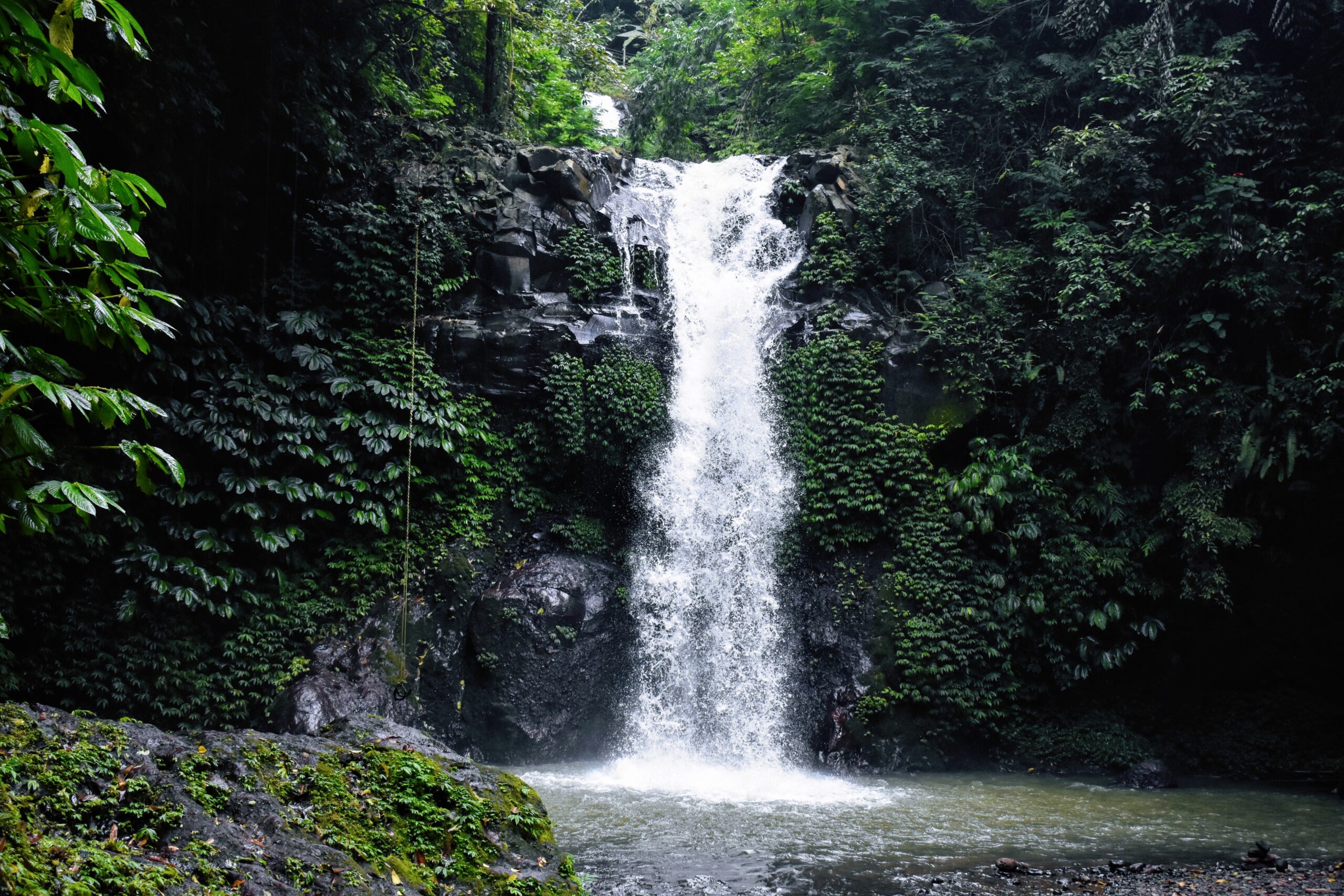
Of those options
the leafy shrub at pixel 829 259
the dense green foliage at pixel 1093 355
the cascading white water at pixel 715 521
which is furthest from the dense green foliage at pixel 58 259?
the leafy shrub at pixel 829 259

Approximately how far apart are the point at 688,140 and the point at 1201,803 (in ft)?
52.9

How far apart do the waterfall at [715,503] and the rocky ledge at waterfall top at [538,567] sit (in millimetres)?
302

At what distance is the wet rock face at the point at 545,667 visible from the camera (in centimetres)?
1014

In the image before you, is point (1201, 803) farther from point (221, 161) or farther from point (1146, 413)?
point (221, 161)

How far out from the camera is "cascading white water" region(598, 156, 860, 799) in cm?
1011

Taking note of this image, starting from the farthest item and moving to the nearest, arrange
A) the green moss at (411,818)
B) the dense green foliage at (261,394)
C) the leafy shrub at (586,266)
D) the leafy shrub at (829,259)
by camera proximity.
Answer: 1. the leafy shrub at (829,259)
2. the leafy shrub at (586,266)
3. the dense green foliage at (261,394)
4. the green moss at (411,818)

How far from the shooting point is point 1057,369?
36.5 feet

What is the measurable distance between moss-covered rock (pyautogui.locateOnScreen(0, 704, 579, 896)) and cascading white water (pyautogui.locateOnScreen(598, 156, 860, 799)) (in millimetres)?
4880

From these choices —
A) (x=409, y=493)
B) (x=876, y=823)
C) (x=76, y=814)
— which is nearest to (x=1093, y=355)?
(x=876, y=823)

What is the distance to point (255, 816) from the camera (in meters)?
3.07

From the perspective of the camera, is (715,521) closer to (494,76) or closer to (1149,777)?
(1149,777)

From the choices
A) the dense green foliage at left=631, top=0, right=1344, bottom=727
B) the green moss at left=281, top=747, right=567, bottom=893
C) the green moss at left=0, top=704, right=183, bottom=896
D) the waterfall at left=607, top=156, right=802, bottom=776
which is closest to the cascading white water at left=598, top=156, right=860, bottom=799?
the waterfall at left=607, top=156, right=802, bottom=776

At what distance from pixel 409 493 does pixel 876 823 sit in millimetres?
7058

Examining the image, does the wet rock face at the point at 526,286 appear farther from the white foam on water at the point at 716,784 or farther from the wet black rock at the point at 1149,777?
the wet black rock at the point at 1149,777
